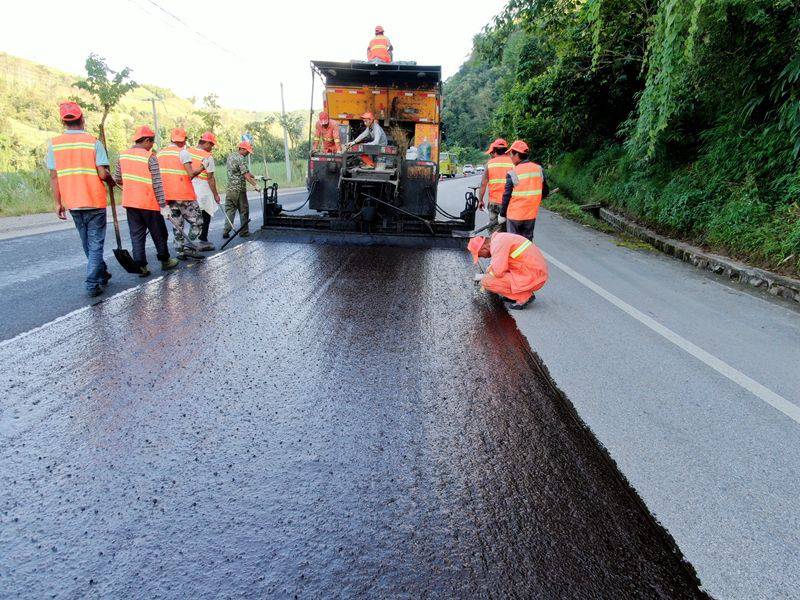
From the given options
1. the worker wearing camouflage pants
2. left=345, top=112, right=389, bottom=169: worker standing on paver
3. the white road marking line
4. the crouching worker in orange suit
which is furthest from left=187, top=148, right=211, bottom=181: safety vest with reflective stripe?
the white road marking line

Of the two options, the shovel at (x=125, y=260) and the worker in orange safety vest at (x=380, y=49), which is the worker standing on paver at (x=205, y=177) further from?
the worker in orange safety vest at (x=380, y=49)

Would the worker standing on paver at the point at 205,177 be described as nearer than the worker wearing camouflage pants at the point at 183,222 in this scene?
No

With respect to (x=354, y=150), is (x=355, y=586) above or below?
below

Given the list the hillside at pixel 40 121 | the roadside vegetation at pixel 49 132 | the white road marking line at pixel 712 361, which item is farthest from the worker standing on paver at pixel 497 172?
the hillside at pixel 40 121

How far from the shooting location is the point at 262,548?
1927 mm

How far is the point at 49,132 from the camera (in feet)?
157

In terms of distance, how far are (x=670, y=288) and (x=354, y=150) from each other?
5408 millimetres

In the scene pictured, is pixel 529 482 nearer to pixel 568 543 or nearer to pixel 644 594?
pixel 568 543

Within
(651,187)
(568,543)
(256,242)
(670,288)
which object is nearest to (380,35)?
(256,242)

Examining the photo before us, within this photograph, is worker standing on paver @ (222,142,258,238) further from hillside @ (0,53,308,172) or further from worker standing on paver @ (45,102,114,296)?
hillside @ (0,53,308,172)

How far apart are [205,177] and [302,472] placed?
6.94 meters

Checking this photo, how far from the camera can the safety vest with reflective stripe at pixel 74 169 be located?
5.22 m

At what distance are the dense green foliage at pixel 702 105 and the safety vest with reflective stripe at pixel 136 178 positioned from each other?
6745 millimetres

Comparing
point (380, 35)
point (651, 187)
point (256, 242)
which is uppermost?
point (380, 35)
